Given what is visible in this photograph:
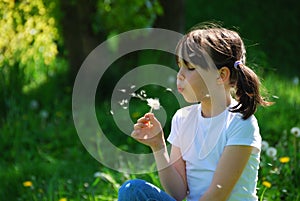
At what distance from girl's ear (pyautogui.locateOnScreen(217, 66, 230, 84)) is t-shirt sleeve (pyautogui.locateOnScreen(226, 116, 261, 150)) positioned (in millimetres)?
148

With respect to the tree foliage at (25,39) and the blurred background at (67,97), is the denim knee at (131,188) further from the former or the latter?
the tree foliage at (25,39)

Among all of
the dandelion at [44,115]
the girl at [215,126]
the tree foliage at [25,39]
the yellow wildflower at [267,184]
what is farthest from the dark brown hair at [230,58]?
the dandelion at [44,115]

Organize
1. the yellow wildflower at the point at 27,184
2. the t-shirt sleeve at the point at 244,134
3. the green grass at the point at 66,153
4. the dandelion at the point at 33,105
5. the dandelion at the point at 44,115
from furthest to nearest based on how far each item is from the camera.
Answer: the dandelion at the point at 33,105 < the dandelion at the point at 44,115 < the yellow wildflower at the point at 27,184 < the green grass at the point at 66,153 < the t-shirt sleeve at the point at 244,134

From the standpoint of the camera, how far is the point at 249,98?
2.05 meters

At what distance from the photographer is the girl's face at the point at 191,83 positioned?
2.05 meters

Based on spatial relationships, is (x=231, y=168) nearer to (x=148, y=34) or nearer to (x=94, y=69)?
(x=94, y=69)

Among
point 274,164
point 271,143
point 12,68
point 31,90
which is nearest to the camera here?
point 274,164

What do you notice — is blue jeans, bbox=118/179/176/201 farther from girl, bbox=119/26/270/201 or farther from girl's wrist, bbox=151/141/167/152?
girl's wrist, bbox=151/141/167/152

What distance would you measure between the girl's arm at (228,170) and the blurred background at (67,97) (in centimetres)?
63

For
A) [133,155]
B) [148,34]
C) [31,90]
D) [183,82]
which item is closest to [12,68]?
[31,90]

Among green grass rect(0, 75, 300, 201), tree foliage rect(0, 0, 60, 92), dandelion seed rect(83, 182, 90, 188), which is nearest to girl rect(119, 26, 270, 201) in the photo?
green grass rect(0, 75, 300, 201)

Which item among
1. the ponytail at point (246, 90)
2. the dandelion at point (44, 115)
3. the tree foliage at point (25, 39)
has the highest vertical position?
the ponytail at point (246, 90)

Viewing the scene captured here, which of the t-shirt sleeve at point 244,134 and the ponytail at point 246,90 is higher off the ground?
the ponytail at point 246,90

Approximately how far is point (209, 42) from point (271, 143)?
1.60 metres
